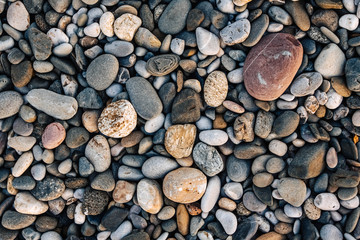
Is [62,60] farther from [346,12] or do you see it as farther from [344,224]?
[344,224]

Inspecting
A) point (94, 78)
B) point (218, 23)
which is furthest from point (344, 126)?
point (94, 78)

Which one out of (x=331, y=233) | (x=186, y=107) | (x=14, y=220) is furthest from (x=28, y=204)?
(x=331, y=233)

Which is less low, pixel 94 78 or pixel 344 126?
pixel 94 78

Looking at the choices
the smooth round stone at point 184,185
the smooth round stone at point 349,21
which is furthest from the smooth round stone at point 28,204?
the smooth round stone at point 349,21

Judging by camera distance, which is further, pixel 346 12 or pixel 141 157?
pixel 141 157

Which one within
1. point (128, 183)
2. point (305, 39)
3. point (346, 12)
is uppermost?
point (346, 12)

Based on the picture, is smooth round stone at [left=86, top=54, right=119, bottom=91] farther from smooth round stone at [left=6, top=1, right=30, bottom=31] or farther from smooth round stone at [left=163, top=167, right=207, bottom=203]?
smooth round stone at [left=163, top=167, right=207, bottom=203]

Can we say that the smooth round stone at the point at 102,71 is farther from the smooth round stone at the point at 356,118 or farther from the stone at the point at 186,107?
the smooth round stone at the point at 356,118
